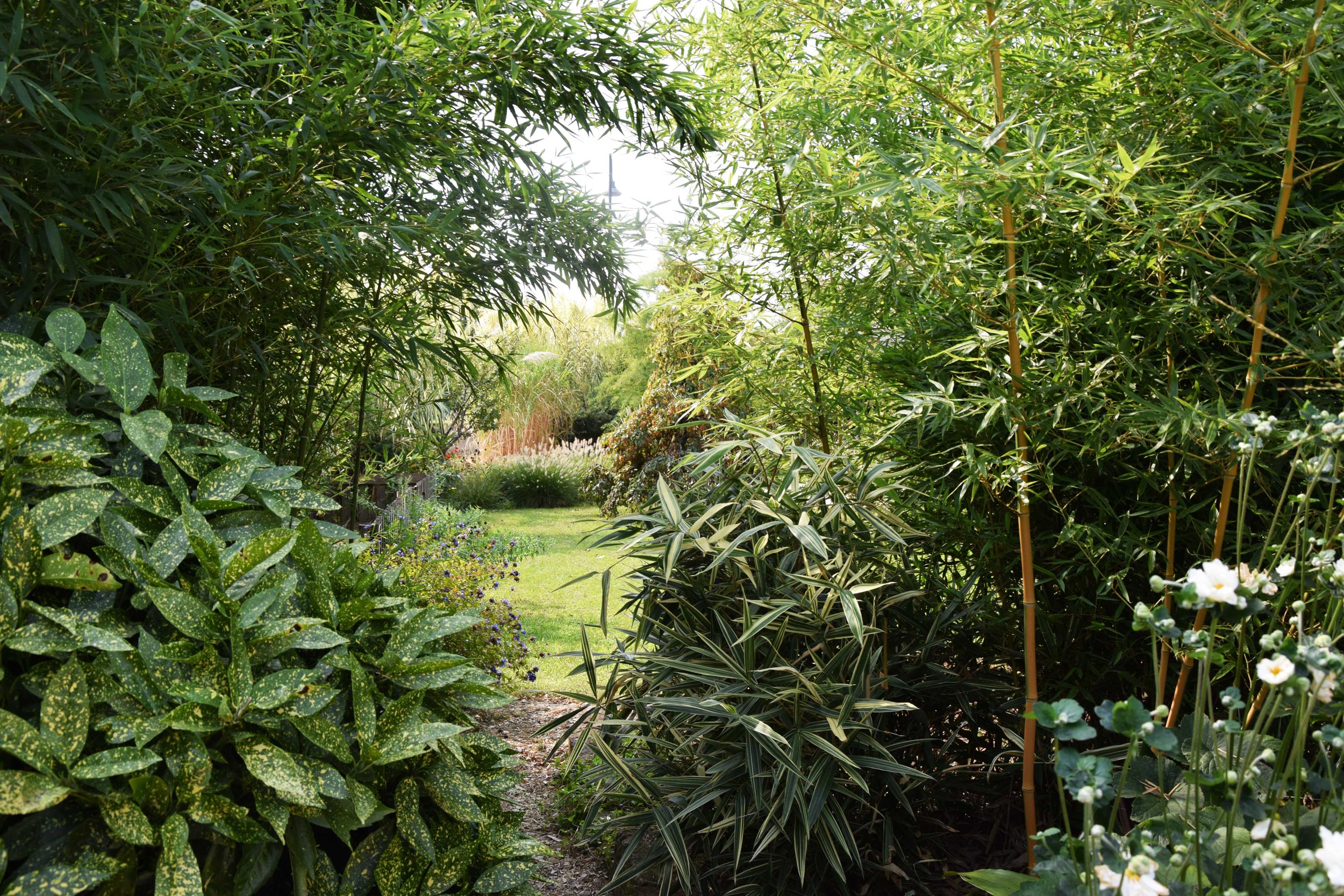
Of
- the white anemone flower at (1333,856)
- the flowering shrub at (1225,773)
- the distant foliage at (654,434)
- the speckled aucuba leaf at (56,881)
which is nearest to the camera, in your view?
the white anemone flower at (1333,856)

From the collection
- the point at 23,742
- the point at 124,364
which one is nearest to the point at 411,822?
the point at 23,742

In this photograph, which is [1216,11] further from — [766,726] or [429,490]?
[429,490]

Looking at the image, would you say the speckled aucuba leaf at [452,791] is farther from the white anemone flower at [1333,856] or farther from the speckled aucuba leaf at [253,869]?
the white anemone flower at [1333,856]

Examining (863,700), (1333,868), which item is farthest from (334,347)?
(1333,868)

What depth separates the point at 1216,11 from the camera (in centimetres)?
135

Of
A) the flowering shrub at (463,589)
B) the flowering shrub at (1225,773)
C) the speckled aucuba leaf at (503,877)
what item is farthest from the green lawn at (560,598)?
the flowering shrub at (1225,773)

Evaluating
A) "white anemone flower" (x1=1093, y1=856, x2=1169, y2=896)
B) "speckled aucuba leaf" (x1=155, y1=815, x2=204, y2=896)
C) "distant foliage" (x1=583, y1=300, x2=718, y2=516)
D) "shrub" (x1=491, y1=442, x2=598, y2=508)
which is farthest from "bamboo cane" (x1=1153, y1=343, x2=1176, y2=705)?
"shrub" (x1=491, y1=442, x2=598, y2=508)

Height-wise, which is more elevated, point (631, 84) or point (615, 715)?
point (631, 84)

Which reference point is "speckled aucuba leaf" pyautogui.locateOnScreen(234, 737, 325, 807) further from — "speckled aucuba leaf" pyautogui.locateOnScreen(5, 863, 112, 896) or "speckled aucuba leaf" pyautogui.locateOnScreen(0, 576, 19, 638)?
"speckled aucuba leaf" pyautogui.locateOnScreen(0, 576, 19, 638)

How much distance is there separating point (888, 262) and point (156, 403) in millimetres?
1572

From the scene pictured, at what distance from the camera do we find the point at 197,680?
1258 millimetres

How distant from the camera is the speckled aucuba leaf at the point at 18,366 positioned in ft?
4.44

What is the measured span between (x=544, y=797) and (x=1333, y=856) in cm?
236

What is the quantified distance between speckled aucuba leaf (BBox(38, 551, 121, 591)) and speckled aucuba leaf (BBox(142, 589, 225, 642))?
0.23 ft
